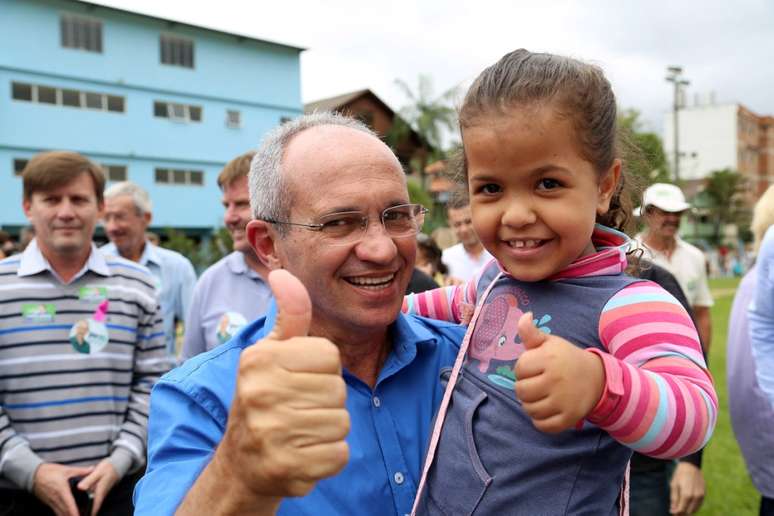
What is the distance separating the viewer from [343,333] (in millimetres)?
2186

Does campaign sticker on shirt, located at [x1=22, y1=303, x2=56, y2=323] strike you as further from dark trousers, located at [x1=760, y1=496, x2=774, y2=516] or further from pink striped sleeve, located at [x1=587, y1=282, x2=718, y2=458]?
dark trousers, located at [x1=760, y1=496, x2=774, y2=516]

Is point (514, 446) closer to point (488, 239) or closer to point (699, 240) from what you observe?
point (488, 239)

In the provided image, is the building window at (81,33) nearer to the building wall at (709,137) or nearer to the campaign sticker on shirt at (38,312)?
the campaign sticker on shirt at (38,312)

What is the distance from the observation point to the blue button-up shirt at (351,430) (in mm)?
1801

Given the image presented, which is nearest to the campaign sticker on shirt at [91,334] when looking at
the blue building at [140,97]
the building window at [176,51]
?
the blue building at [140,97]

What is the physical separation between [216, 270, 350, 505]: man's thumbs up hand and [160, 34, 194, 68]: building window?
108 ft

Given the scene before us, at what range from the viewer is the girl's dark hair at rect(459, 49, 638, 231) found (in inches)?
68.2

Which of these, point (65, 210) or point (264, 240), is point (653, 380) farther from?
point (65, 210)

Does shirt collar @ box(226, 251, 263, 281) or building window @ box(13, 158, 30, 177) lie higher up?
building window @ box(13, 158, 30, 177)

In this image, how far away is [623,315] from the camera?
163 centimetres

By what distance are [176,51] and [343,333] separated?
32.6 meters

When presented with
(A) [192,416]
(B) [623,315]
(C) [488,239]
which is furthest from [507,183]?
(A) [192,416]

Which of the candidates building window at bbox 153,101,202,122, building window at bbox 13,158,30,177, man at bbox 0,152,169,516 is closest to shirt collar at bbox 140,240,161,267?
man at bbox 0,152,169,516

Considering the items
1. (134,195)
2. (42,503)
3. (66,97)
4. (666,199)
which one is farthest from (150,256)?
(66,97)
